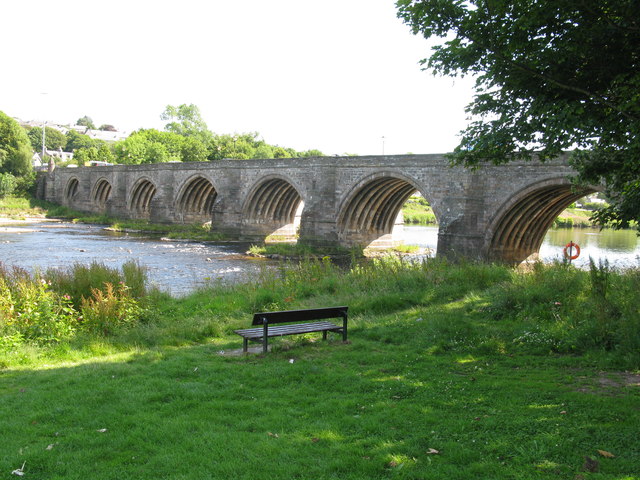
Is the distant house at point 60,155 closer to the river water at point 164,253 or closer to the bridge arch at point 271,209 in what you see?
the river water at point 164,253

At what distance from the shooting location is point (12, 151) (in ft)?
238

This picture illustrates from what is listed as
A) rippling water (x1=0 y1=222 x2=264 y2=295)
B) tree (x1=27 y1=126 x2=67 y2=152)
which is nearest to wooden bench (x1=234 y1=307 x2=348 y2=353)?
rippling water (x1=0 y1=222 x2=264 y2=295)

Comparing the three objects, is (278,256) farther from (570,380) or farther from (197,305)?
(570,380)

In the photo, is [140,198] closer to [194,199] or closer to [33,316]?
[194,199]

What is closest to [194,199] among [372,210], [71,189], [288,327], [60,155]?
[372,210]

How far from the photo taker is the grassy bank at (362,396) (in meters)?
4.45

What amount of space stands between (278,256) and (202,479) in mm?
27726

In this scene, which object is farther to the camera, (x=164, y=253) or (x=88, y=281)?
(x=164, y=253)

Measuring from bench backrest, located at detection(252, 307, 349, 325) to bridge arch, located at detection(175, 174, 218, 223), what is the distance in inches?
1592

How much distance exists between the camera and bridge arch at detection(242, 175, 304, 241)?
135ft

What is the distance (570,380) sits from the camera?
6.34m

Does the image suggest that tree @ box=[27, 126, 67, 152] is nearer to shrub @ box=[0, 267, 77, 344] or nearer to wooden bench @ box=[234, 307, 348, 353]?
shrub @ box=[0, 267, 77, 344]

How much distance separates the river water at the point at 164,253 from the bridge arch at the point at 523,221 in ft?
5.24

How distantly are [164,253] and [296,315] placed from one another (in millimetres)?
24293
